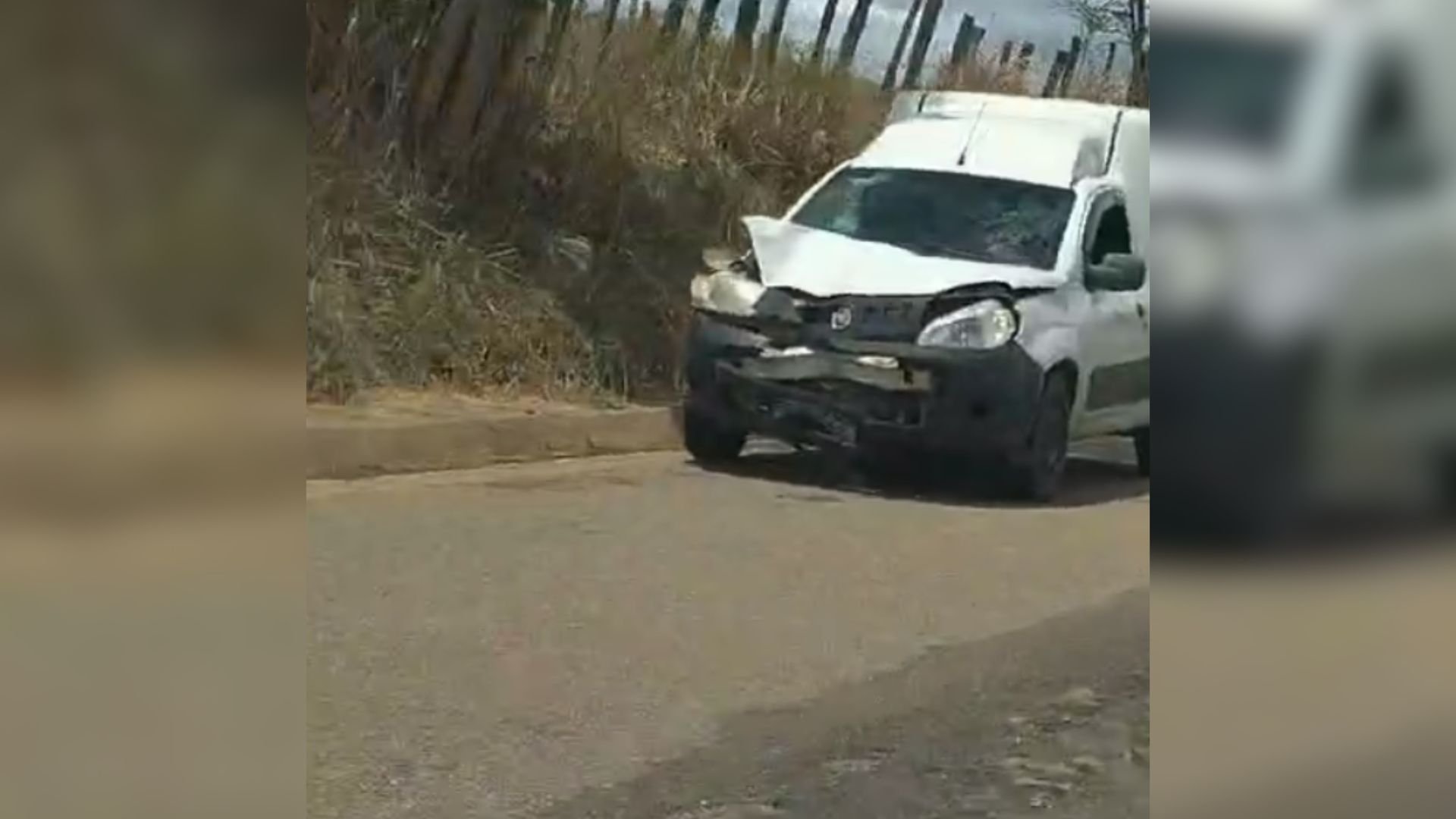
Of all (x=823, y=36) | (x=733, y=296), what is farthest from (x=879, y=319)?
(x=823, y=36)

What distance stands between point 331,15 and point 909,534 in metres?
0.81

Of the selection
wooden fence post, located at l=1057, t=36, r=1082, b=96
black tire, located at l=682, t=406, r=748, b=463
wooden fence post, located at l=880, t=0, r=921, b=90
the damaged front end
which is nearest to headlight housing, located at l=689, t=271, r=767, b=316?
the damaged front end

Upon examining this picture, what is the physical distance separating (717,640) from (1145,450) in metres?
0.54

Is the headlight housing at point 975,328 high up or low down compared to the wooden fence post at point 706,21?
down

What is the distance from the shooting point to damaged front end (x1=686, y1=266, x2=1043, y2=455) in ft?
6.36

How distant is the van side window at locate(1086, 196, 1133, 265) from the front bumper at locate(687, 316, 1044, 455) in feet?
0.50

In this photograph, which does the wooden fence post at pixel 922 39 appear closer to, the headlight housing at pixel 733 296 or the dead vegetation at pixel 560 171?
the dead vegetation at pixel 560 171

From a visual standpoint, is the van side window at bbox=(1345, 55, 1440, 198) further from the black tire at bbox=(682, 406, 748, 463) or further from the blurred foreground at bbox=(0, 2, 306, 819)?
the blurred foreground at bbox=(0, 2, 306, 819)

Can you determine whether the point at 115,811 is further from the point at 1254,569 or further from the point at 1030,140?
the point at 1030,140

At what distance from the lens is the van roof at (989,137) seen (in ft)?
6.33

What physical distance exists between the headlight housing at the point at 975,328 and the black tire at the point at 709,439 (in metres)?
0.22

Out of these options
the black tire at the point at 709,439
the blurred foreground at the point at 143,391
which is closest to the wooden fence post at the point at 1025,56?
the black tire at the point at 709,439

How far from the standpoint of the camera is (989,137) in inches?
76.6

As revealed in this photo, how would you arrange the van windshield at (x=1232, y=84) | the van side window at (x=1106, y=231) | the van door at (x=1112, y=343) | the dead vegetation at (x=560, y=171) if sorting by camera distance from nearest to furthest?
the van windshield at (x=1232, y=84), the van door at (x=1112, y=343), the van side window at (x=1106, y=231), the dead vegetation at (x=560, y=171)
